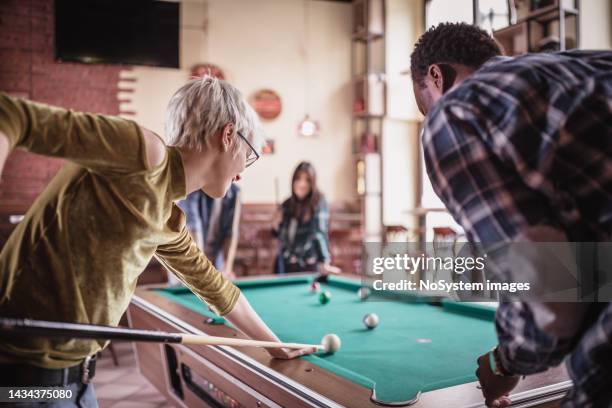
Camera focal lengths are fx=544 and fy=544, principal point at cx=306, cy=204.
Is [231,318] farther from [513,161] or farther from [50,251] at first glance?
[513,161]

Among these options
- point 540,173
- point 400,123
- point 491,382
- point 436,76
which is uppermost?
point 400,123

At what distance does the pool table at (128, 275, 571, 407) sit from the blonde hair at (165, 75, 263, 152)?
65 centimetres

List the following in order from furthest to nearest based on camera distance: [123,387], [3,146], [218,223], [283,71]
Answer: [283,71]
[218,223]
[123,387]
[3,146]

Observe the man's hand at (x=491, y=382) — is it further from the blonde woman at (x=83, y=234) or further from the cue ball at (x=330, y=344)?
the blonde woman at (x=83, y=234)

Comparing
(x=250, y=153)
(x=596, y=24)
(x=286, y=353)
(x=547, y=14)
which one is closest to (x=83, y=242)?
(x=250, y=153)

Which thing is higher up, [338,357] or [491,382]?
[491,382]

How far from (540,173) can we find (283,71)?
21.4 ft

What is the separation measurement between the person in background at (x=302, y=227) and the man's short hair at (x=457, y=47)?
3166mm

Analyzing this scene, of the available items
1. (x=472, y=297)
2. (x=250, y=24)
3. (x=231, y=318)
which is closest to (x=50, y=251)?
(x=231, y=318)

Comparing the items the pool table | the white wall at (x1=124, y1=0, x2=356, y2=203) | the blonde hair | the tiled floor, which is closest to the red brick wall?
the white wall at (x1=124, y1=0, x2=356, y2=203)

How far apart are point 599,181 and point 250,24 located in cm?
661

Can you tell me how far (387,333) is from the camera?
199 centimetres

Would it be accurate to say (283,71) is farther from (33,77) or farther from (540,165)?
(540,165)

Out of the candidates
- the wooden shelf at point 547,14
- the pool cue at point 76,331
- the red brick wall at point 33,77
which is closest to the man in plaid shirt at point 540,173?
the pool cue at point 76,331
